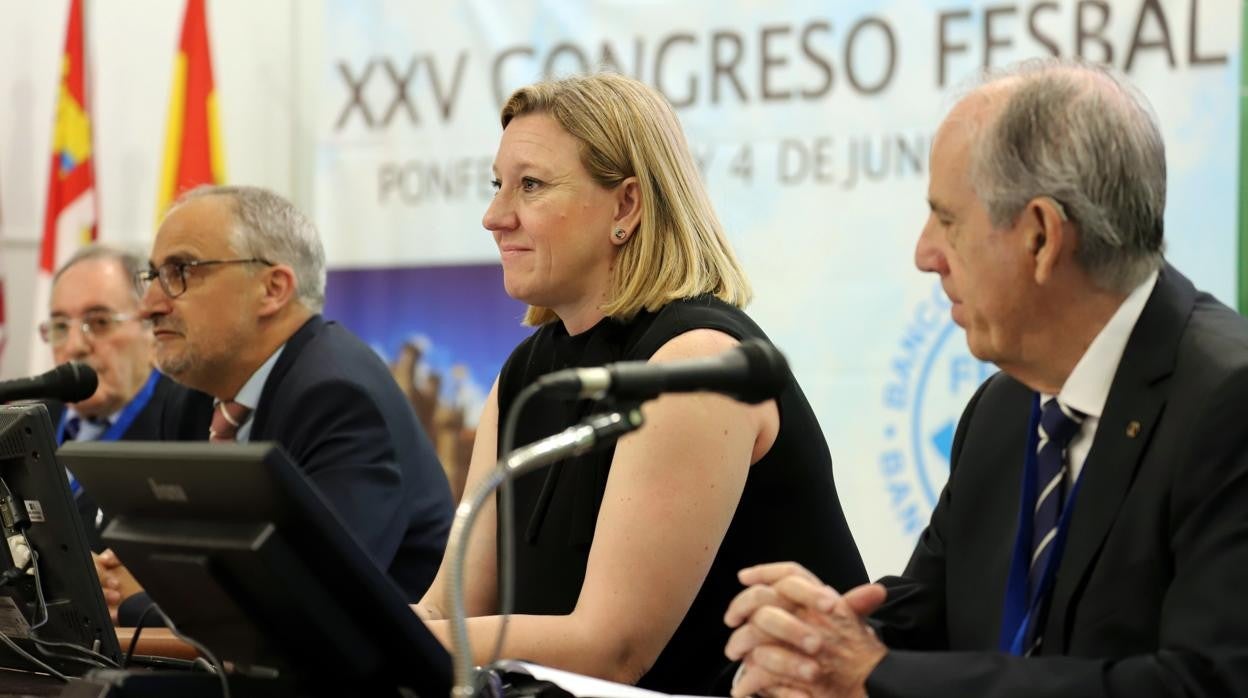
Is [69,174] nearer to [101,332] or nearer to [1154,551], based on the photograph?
[101,332]

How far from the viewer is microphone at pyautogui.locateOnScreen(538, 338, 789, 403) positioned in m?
1.32

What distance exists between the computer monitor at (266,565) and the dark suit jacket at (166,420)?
1.78 metres

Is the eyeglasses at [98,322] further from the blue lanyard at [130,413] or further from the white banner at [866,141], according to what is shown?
the white banner at [866,141]

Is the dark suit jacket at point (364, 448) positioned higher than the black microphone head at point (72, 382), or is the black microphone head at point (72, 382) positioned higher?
the black microphone head at point (72, 382)

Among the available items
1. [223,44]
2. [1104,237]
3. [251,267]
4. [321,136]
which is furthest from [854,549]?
[223,44]

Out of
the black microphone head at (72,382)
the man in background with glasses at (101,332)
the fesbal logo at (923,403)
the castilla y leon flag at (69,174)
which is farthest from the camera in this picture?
the castilla y leon flag at (69,174)

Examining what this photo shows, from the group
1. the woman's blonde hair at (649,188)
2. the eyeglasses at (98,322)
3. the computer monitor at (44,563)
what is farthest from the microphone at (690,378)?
the eyeglasses at (98,322)

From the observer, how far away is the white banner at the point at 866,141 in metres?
3.66

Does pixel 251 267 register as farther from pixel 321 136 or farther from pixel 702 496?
pixel 321 136

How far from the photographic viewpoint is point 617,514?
6.91ft

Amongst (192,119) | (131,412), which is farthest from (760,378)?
(192,119)

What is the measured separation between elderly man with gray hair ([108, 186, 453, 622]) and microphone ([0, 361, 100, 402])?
0.49 metres

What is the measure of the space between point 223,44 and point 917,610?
4280mm

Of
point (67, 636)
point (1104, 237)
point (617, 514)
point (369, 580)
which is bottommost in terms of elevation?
point (67, 636)
